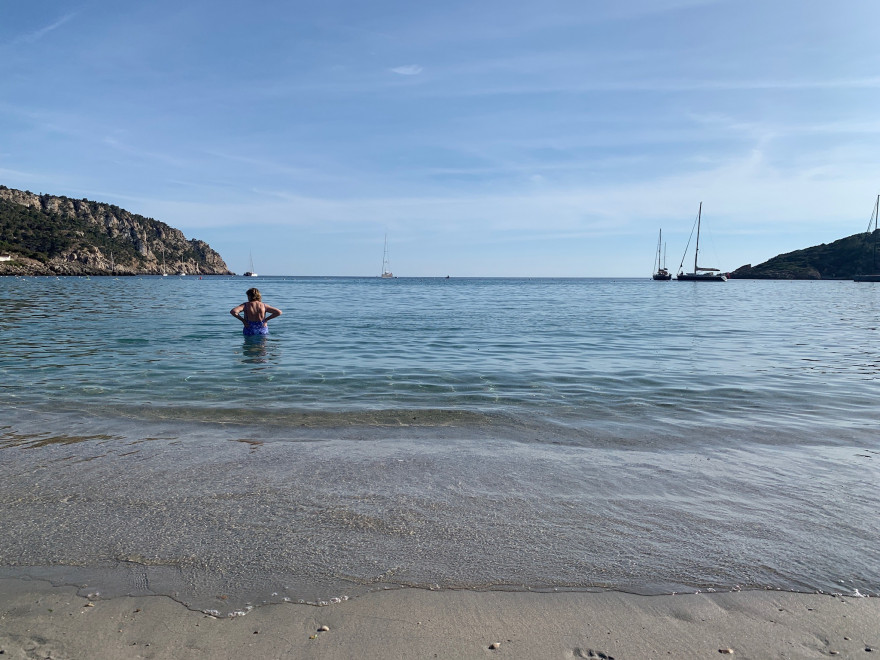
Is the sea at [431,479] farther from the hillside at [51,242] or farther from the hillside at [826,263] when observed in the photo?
the hillside at [826,263]

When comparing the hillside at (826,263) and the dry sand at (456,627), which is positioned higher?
the hillside at (826,263)

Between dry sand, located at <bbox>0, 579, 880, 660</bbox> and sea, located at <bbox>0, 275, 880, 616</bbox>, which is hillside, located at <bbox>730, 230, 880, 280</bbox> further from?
dry sand, located at <bbox>0, 579, 880, 660</bbox>

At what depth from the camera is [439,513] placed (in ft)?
15.5

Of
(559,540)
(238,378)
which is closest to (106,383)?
(238,378)

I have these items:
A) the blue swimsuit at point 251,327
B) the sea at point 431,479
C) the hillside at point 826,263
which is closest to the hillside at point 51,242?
the blue swimsuit at point 251,327

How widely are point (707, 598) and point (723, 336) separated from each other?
20.5 meters

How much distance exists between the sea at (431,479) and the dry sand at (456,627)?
155 mm

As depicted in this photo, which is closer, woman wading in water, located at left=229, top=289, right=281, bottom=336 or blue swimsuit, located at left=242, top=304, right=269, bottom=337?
woman wading in water, located at left=229, top=289, right=281, bottom=336

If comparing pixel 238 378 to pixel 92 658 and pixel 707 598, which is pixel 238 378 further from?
pixel 707 598

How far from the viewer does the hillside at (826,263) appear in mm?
138125

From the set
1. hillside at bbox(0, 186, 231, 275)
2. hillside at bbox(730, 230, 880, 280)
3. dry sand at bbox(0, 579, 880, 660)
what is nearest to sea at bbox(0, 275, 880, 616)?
dry sand at bbox(0, 579, 880, 660)

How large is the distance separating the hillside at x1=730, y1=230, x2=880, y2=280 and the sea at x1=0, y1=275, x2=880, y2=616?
155624mm

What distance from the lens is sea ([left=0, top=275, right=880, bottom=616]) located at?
3730 millimetres

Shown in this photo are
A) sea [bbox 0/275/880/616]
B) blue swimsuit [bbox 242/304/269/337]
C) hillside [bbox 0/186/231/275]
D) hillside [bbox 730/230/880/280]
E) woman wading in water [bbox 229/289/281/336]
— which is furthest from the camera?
hillside [bbox 0/186/231/275]
